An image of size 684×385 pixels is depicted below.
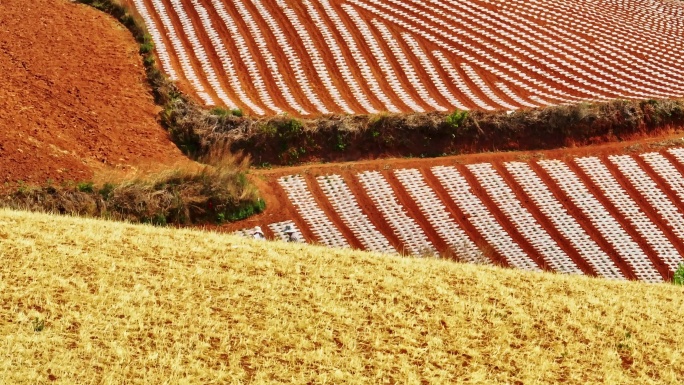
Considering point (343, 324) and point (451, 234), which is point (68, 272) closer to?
point (343, 324)

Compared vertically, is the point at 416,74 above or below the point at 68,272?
below

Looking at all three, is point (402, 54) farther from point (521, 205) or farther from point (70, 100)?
point (70, 100)

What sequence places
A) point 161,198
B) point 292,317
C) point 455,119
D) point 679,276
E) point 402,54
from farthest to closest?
point 402,54 < point 455,119 < point 161,198 < point 679,276 < point 292,317

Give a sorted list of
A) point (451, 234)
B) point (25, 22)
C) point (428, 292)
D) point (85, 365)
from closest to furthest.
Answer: point (85, 365)
point (428, 292)
point (451, 234)
point (25, 22)

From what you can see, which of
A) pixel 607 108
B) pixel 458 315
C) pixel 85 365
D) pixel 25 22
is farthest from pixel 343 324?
pixel 25 22

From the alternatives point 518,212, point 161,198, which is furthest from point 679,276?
point 161,198

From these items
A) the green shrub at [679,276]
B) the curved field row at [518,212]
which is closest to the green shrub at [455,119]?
the curved field row at [518,212]
